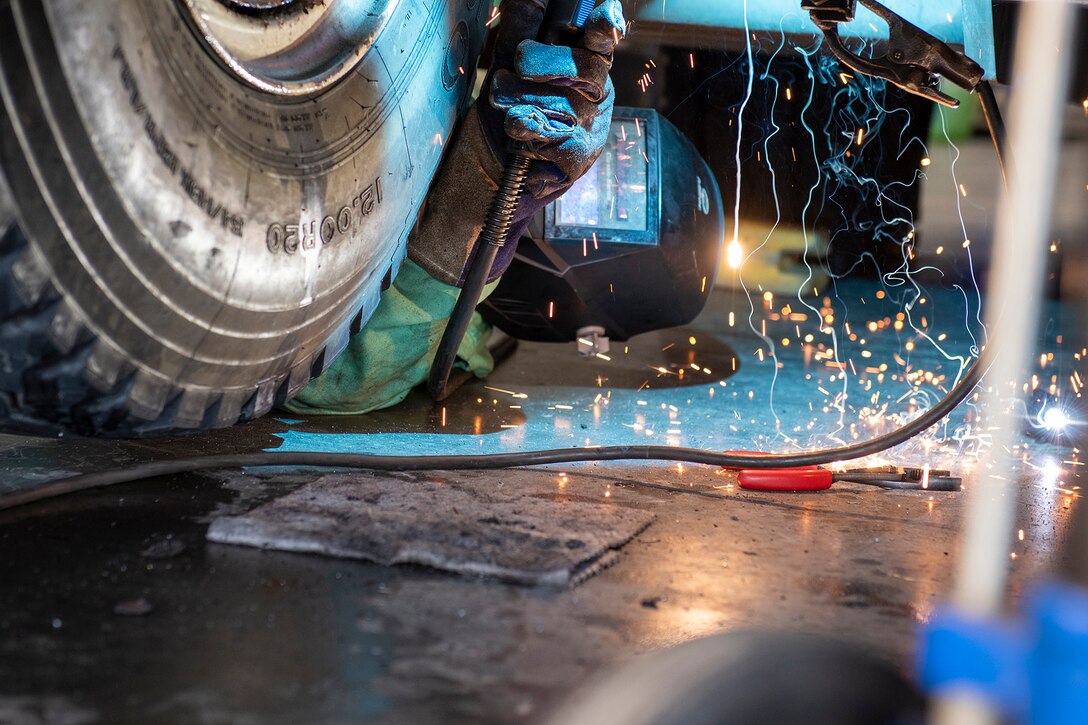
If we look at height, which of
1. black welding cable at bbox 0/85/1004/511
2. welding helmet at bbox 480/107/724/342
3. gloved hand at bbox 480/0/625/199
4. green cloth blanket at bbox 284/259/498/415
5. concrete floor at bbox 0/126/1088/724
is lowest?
concrete floor at bbox 0/126/1088/724

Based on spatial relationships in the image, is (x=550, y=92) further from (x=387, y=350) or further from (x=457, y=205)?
(x=387, y=350)

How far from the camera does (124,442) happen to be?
1995 millimetres

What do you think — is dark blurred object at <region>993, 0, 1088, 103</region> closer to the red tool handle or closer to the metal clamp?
the metal clamp

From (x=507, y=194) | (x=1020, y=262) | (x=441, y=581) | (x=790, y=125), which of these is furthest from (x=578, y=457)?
(x=790, y=125)

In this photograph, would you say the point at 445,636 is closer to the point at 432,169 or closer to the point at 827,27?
the point at 432,169

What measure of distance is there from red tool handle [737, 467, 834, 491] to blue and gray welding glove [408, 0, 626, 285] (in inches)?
26.3

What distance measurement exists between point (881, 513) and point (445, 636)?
0.90 m

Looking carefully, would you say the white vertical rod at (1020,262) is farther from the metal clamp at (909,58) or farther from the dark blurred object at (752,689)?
the metal clamp at (909,58)

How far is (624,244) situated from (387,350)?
2.09 ft

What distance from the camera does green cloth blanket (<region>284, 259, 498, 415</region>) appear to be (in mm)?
2373

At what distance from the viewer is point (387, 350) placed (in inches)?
94.9

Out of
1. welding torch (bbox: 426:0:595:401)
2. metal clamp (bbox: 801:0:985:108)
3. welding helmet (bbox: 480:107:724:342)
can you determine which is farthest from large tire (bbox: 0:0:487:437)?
welding helmet (bbox: 480:107:724:342)

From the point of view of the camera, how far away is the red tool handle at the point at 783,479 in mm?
1943

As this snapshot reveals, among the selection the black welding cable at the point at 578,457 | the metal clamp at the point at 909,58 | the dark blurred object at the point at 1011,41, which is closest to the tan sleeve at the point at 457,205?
the black welding cable at the point at 578,457
